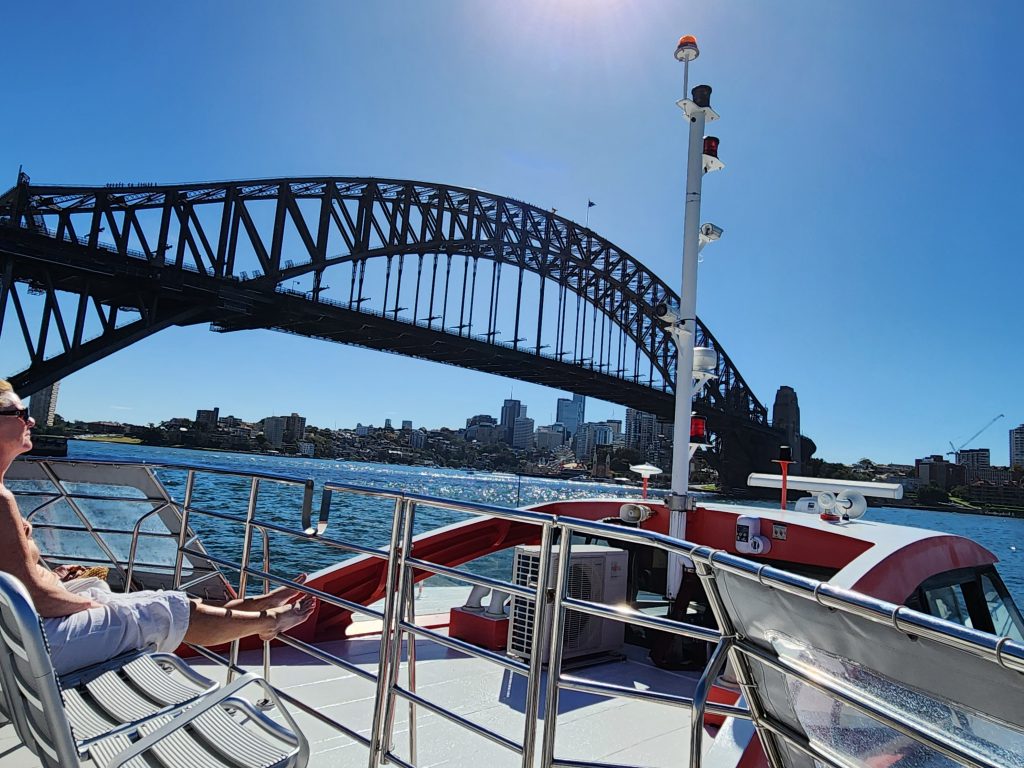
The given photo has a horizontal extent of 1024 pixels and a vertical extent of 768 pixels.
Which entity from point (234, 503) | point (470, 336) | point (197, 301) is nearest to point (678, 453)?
point (234, 503)

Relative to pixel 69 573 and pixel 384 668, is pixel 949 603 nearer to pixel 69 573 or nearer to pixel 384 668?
pixel 384 668

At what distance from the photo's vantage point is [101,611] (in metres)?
1.68

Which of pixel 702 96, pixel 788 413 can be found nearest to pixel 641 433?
pixel 788 413

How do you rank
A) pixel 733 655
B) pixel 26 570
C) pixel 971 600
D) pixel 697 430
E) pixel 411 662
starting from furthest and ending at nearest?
pixel 697 430 < pixel 971 600 < pixel 411 662 < pixel 26 570 < pixel 733 655

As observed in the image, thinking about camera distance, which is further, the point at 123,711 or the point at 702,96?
the point at 702,96

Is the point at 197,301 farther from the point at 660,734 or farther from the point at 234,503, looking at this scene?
the point at 660,734

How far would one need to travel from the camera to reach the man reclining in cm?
158

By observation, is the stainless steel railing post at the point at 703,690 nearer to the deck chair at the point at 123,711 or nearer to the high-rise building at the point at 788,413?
the deck chair at the point at 123,711

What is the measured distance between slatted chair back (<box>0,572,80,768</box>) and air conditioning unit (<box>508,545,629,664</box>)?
9.13 ft

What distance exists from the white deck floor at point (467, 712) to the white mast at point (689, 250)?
1262mm

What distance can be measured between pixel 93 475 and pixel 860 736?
17.3 ft

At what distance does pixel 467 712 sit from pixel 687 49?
15.6 ft

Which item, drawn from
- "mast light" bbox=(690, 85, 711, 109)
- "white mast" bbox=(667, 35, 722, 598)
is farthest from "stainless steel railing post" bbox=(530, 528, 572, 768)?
"mast light" bbox=(690, 85, 711, 109)

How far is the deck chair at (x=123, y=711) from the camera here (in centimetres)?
119
